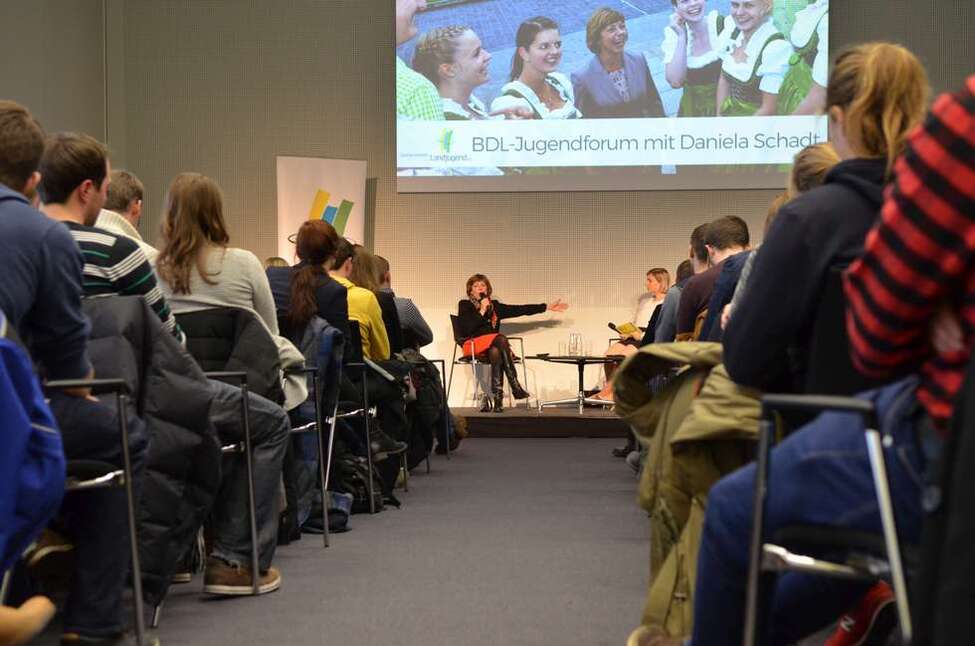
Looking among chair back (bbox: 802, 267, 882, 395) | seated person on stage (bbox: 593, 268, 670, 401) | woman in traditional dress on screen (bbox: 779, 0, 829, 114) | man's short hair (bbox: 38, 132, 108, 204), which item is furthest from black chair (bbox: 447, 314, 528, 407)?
chair back (bbox: 802, 267, 882, 395)

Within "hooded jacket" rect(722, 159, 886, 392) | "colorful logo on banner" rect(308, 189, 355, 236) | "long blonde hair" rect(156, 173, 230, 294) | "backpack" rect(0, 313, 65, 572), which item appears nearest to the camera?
"backpack" rect(0, 313, 65, 572)

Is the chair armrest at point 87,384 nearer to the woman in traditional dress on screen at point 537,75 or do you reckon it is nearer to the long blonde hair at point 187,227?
the long blonde hair at point 187,227

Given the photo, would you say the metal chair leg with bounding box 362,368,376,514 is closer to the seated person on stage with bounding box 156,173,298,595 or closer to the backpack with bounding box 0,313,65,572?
the seated person on stage with bounding box 156,173,298,595

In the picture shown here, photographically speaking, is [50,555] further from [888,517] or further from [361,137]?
[361,137]

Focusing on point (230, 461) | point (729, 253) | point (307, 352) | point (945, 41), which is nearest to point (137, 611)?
point (230, 461)

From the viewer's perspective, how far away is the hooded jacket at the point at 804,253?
2004 mm

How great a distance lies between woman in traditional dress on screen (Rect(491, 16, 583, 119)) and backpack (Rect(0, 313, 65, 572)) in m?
8.31

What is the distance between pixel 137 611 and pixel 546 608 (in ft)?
3.94

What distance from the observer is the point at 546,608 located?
11.3 ft

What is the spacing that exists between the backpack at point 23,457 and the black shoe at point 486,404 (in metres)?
7.82

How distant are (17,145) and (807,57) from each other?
822cm

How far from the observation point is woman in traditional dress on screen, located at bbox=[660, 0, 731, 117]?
9.96m

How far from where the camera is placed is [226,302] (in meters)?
3.78

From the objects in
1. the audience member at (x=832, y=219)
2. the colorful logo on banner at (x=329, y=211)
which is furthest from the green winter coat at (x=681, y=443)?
the colorful logo on banner at (x=329, y=211)
